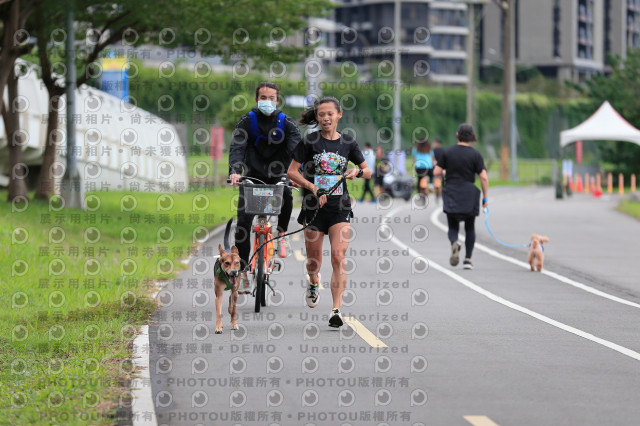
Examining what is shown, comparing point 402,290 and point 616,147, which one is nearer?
point 402,290

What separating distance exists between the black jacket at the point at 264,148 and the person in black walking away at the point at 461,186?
19.9 feet

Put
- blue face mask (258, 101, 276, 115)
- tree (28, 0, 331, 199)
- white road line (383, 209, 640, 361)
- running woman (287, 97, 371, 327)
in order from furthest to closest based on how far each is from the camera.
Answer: tree (28, 0, 331, 199) < blue face mask (258, 101, 276, 115) < running woman (287, 97, 371, 327) < white road line (383, 209, 640, 361)

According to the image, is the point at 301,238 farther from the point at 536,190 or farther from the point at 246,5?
the point at 536,190

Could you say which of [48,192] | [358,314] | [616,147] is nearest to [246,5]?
[48,192]

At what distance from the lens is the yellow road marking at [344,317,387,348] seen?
34.3 feet

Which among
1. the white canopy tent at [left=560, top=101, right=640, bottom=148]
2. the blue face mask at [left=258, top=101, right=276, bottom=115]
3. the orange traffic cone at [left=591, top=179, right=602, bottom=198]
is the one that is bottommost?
the orange traffic cone at [left=591, top=179, right=602, bottom=198]

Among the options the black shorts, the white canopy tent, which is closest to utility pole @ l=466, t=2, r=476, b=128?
the white canopy tent

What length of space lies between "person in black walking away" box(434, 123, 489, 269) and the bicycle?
18.4ft

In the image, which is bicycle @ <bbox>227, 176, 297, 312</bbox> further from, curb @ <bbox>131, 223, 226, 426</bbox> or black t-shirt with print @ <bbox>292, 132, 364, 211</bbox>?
curb @ <bbox>131, 223, 226, 426</bbox>

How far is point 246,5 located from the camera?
94.0 ft

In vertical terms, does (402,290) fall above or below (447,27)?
below

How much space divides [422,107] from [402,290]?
7066 centimetres

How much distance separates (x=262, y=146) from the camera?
1213 centimetres

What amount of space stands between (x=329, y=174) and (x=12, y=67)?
20143 millimetres
